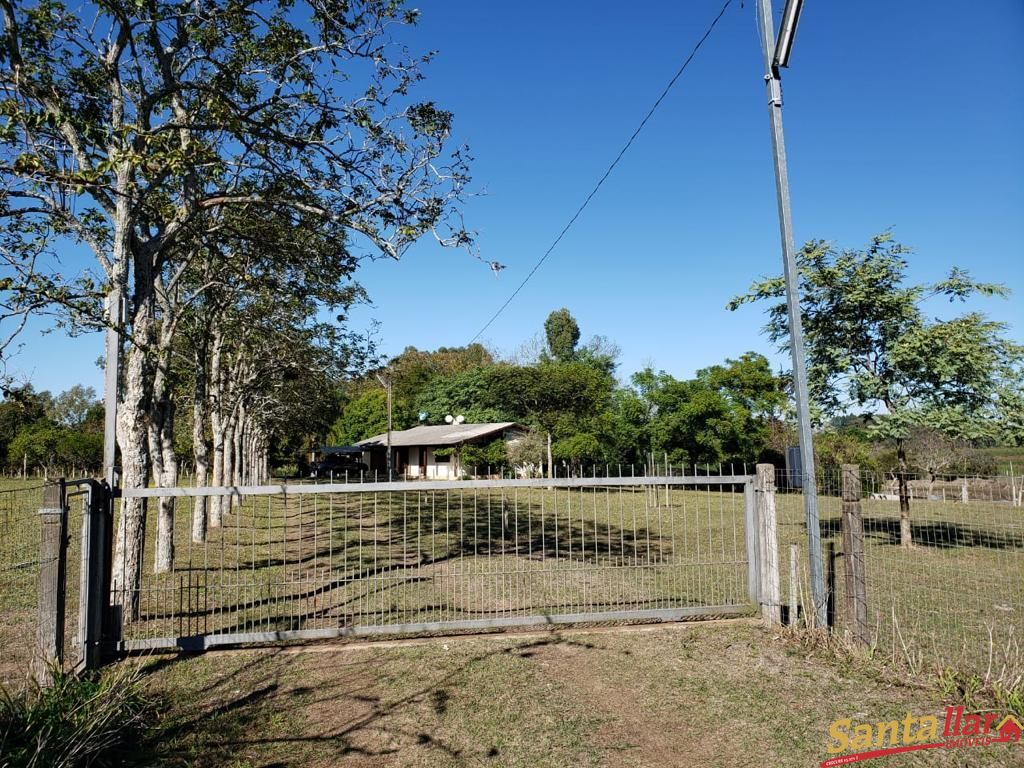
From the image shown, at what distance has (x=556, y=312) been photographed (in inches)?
2579

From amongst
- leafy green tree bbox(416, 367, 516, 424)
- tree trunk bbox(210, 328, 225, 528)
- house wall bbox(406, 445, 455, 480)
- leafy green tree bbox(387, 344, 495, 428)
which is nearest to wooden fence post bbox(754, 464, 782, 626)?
tree trunk bbox(210, 328, 225, 528)

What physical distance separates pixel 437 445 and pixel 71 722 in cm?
3973

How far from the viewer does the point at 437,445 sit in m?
43.7

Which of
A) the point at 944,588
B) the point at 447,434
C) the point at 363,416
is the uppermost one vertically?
the point at 363,416

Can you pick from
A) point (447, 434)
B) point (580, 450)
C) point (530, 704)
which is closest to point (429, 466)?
point (447, 434)

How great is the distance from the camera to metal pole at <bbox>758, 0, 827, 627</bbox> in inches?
253

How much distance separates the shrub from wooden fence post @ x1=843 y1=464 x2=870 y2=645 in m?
6.03

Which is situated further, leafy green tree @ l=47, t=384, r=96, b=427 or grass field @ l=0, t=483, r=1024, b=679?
leafy green tree @ l=47, t=384, r=96, b=427

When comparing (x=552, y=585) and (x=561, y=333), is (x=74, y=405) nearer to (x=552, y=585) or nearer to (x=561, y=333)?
(x=561, y=333)

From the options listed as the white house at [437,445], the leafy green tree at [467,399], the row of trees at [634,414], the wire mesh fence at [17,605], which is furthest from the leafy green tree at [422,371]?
the wire mesh fence at [17,605]

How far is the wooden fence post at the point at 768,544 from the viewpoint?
6906mm

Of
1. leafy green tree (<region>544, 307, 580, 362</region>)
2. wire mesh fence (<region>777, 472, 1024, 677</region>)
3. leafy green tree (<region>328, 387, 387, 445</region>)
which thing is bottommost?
wire mesh fence (<region>777, 472, 1024, 677</region>)

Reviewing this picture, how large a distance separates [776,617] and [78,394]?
87.0 meters

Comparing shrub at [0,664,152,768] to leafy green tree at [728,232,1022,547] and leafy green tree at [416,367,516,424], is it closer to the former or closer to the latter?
leafy green tree at [728,232,1022,547]
